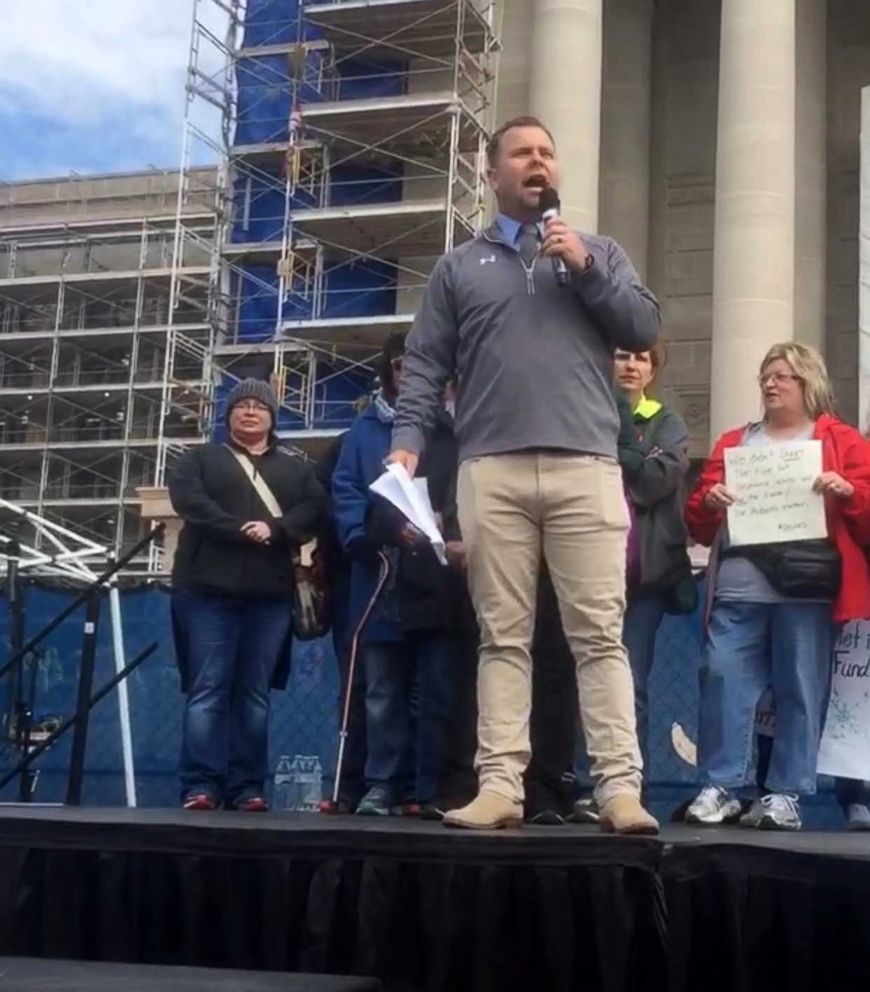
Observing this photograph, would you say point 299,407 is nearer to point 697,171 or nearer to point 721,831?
point 697,171

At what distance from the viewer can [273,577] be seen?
5902 mm

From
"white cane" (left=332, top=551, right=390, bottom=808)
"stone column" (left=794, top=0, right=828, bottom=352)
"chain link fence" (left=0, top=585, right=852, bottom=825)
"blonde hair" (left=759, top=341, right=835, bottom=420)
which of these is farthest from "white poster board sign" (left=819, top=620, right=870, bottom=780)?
"stone column" (left=794, top=0, right=828, bottom=352)

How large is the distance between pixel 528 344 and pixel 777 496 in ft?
4.68

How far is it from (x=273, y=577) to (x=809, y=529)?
2015 mm

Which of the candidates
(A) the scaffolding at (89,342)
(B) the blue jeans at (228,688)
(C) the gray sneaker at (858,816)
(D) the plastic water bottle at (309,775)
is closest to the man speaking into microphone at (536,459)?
(C) the gray sneaker at (858,816)

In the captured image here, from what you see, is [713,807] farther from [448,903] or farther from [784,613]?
[448,903]

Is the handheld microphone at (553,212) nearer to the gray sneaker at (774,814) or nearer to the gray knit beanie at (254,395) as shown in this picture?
the gray sneaker at (774,814)

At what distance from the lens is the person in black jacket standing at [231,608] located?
5883 millimetres

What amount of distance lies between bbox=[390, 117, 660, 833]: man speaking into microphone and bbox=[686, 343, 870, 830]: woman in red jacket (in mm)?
1127

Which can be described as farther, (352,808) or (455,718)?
(352,808)

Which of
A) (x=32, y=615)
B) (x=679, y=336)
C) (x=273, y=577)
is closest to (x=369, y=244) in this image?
(x=679, y=336)

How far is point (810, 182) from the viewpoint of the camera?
2509cm

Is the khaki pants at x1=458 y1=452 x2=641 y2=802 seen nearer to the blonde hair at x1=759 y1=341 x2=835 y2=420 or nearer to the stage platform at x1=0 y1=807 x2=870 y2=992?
the stage platform at x1=0 y1=807 x2=870 y2=992

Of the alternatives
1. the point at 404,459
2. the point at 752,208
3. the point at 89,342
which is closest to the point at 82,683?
the point at 404,459
